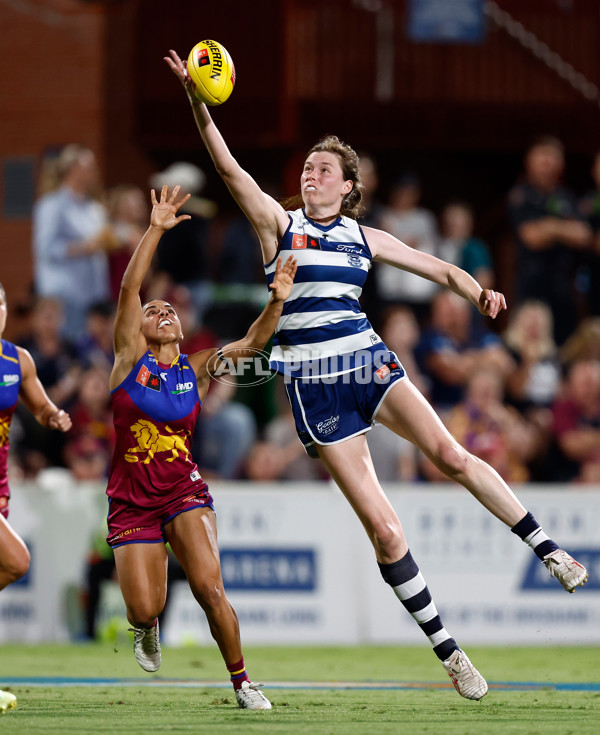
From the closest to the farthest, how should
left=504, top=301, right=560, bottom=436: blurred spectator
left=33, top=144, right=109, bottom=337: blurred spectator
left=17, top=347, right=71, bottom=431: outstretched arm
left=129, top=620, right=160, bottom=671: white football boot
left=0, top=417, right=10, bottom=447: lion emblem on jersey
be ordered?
1. left=129, top=620, right=160, bottom=671: white football boot
2. left=0, top=417, right=10, bottom=447: lion emblem on jersey
3. left=17, top=347, right=71, bottom=431: outstretched arm
4. left=504, top=301, right=560, bottom=436: blurred spectator
5. left=33, top=144, right=109, bottom=337: blurred spectator

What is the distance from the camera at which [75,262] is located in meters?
12.5

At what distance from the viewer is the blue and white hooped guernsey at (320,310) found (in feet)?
22.7

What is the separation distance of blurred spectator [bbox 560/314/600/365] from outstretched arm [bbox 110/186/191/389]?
19.8 feet

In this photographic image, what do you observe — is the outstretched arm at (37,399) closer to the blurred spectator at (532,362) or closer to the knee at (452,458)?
the knee at (452,458)

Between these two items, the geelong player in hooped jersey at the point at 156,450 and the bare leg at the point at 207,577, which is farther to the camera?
the geelong player in hooped jersey at the point at 156,450

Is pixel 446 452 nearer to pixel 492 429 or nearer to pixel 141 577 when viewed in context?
pixel 141 577

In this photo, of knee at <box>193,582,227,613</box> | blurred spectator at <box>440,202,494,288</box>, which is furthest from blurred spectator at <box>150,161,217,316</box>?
knee at <box>193,582,227,613</box>

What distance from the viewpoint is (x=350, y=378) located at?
6918mm

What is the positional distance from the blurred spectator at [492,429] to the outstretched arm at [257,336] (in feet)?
14.3

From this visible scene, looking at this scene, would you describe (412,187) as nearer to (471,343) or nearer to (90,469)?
(471,343)

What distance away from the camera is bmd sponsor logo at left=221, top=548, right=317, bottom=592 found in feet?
35.9

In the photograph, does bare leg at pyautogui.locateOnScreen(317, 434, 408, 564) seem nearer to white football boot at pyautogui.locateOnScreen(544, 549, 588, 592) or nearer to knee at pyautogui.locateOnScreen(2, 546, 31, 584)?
white football boot at pyautogui.locateOnScreen(544, 549, 588, 592)

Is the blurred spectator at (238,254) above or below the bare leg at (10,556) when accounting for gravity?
above

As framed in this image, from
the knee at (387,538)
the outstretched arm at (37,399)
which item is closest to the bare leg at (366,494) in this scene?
the knee at (387,538)
